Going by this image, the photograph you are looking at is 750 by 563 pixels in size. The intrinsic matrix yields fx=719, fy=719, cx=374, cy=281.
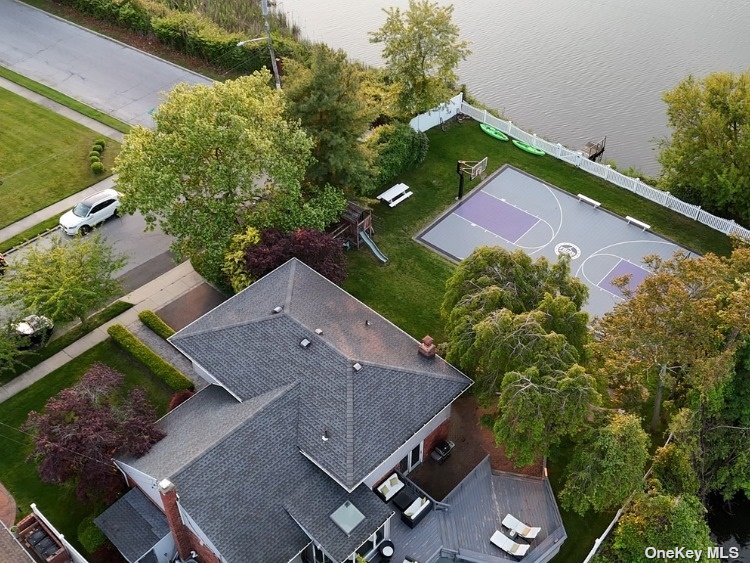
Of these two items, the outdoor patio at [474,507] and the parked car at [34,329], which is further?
the parked car at [34,329]

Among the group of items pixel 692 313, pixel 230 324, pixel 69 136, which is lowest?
pixel 69 136

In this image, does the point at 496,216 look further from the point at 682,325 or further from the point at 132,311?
the point at 132,311

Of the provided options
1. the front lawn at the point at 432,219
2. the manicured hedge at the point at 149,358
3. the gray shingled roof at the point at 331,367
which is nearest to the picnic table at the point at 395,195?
the front lawn at the point at 432,219

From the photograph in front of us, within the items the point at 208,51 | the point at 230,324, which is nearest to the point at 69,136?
the point at 208,51

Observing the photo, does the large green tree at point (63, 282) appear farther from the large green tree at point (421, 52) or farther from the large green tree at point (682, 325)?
the large green tree at point (682, 325)

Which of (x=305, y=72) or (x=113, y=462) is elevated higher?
(x=305, y=72)

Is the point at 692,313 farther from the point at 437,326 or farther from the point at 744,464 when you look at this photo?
the point at 437,326

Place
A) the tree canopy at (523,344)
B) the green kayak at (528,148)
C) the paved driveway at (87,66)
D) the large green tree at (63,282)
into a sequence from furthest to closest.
→ the paved driveway at (87,66) → the green kayak at (528,148) → the large green tree at (63,282) → the tree canopy at (523,344)
